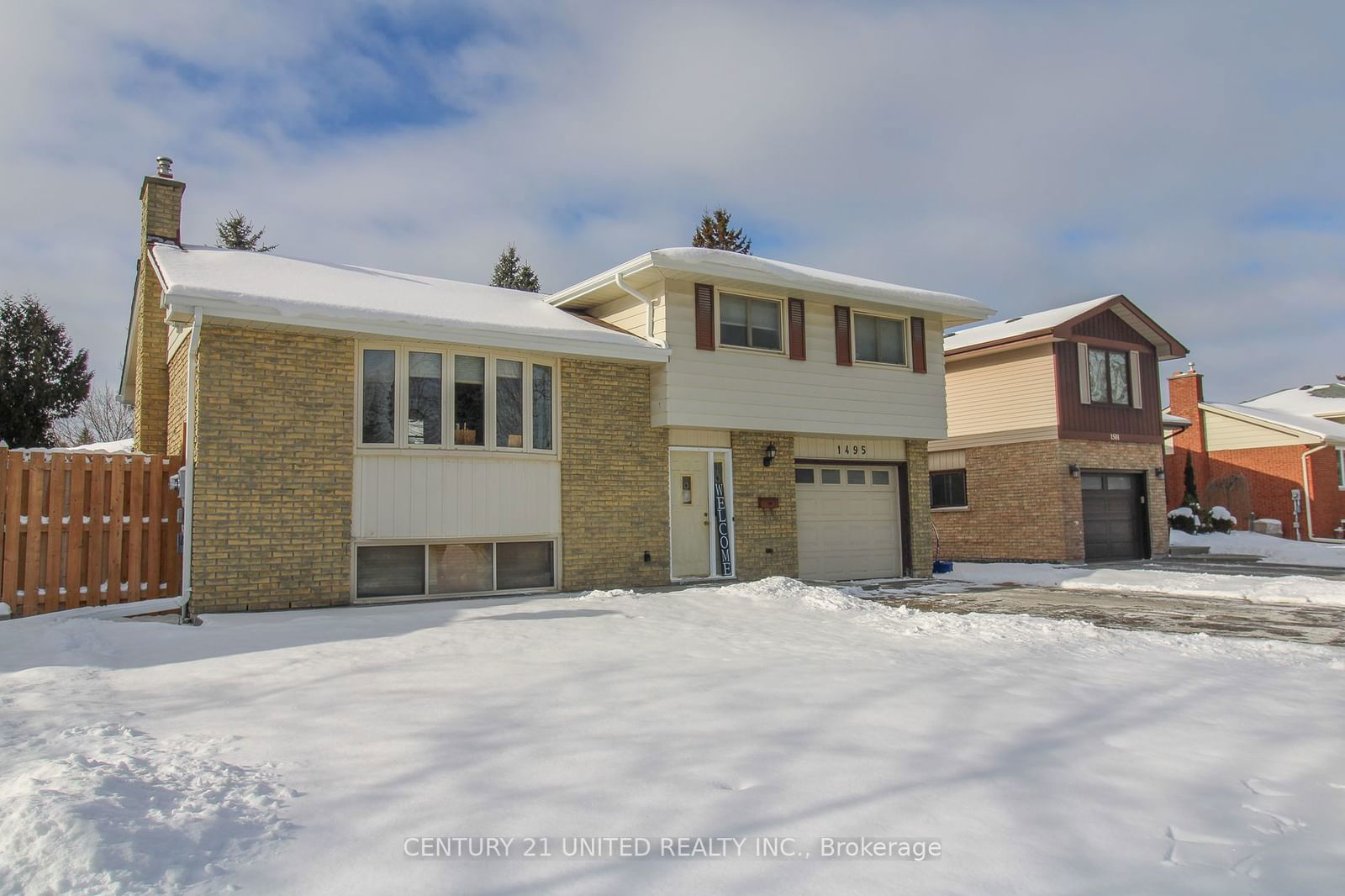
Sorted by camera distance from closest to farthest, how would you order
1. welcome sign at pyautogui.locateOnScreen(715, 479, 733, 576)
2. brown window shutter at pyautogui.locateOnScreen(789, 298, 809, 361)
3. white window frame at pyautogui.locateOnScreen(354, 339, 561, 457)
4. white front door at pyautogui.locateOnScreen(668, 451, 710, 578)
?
white window frame at pyautogui.locateOnScreen(354, 339, 561, 457)
white front door at pyautogui.locateOnScreen(668, 451, 710, 578)
welcome sign at pyautogui.locateOnScreen(715, 479, 733, 576)
brown window shutter at pyautogui.locateOnScreen(789, 298, 809, 361)

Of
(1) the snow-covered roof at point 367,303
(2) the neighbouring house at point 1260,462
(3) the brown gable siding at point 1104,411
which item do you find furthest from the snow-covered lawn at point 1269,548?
(1) the snow-covered roof at point 367,303

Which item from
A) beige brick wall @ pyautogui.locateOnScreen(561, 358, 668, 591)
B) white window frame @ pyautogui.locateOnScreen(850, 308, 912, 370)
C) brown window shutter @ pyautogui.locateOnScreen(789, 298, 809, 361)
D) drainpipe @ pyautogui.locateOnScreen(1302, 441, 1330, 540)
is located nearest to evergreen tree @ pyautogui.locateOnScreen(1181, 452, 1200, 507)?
drainpipe @ pyautogui.locateOnScreen(1302, 441, 1330, 540)

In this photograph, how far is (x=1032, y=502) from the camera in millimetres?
19703

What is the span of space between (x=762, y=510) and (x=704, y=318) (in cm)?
308

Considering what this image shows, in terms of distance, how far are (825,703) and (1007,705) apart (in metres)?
1.05

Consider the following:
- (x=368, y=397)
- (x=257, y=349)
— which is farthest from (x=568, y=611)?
(x=257, y=349)

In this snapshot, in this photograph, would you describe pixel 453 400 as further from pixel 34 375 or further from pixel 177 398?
pixel 34 375

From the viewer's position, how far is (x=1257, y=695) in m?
5.68

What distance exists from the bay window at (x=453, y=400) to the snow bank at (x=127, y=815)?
284 inches

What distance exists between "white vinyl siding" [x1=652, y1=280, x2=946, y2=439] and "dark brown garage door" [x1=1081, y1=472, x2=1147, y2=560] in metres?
6.12

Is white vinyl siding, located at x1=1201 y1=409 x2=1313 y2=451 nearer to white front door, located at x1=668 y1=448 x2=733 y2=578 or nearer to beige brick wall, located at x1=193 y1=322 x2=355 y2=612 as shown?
white front door, located at x1=668 y1=448 x2=733 y2=578

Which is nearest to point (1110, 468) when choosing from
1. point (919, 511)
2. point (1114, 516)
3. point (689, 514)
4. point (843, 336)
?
point (1114, 516)

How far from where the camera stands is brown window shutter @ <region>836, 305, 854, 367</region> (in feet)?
49.0

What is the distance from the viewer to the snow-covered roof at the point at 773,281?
42.2 ft
